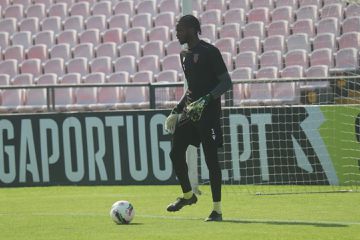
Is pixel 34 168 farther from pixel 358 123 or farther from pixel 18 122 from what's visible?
pixel 358 123

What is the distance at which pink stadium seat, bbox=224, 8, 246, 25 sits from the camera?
75.5ft

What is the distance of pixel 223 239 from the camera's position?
28.9ft

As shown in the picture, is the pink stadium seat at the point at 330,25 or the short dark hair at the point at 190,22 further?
the pink stadium seat at the point at 330,25

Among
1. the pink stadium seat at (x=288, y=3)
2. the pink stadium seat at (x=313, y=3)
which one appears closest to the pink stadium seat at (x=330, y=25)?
the pink stadium seat at (x=313, y=3)

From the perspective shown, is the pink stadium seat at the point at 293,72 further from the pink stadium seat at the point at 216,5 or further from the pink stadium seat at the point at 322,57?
the pink stadium seat at the point at 216,5

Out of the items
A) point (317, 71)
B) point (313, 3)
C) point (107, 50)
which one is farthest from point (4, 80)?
point (317, 71)

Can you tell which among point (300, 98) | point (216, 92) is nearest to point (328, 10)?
point (300, 98)

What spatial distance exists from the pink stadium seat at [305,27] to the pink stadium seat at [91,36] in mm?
5515

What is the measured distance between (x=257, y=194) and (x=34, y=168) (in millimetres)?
5200

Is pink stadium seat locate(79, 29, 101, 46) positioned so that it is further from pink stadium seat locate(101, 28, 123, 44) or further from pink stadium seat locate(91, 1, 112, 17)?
pink stadium seat locate(91, 1, 112, 17)

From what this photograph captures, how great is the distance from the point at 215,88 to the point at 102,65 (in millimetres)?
13104

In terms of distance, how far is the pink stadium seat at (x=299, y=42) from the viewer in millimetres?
21156

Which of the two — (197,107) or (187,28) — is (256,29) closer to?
(187,28)

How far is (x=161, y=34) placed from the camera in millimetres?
23797
